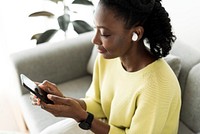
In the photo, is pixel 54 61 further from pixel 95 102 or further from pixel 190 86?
pixel 190 86

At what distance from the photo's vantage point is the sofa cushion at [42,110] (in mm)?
1505

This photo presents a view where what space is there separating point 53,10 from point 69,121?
4.38ft

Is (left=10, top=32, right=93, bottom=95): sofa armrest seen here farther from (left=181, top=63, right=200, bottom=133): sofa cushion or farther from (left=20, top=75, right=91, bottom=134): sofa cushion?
(left=181, top=63, right=200, bottom=133): sofa cushion

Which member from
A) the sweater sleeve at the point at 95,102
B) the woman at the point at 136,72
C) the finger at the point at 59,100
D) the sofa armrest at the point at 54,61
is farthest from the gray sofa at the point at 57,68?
the finger at the point at 59,100

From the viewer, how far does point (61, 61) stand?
1729 mm

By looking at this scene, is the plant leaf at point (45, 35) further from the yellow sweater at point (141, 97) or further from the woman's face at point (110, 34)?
the woman's face at point (110, 34)

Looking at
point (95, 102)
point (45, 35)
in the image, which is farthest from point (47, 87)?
point (45, 35)

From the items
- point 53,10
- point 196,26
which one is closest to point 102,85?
point 196,26

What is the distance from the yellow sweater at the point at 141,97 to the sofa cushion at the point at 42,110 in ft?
1.17

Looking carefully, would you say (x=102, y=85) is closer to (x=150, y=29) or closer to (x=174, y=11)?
(x=150, y=29)

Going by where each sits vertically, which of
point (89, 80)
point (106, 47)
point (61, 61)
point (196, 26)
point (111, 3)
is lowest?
point (89, 80)

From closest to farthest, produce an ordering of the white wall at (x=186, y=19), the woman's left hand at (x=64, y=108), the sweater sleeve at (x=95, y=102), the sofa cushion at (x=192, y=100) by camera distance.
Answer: the woman's left hand at (x=64, y=108) → the sofa cushion at (x=192, y=100) → the sweater sleeve at (x=95, y=102) → the white wall at (x=186, y=19)

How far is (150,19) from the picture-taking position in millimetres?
1037

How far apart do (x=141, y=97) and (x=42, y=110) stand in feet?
2.21
